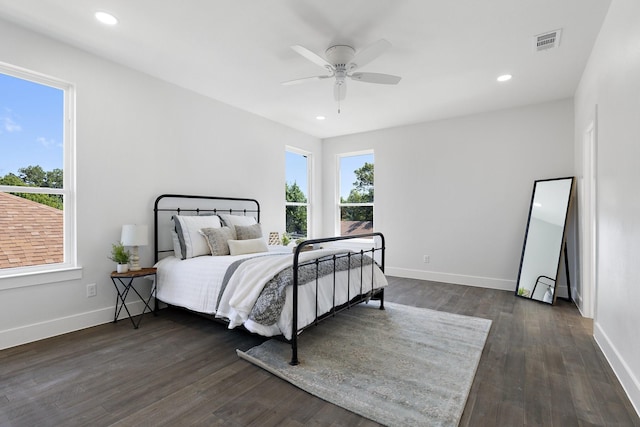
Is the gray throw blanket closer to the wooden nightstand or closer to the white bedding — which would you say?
the white bedding

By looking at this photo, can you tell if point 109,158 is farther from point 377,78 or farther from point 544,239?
point 544,239

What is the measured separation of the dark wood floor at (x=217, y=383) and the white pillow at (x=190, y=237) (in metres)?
0.77

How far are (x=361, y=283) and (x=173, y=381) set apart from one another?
6.23ft

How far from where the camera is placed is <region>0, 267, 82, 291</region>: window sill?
2648 millimetres

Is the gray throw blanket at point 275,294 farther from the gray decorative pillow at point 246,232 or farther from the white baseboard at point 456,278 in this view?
the white baseboard at point 456,278

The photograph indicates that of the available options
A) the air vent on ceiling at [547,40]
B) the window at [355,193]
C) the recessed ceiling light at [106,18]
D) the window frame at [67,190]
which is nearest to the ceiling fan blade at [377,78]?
the air vent on ceiling at [547,40]

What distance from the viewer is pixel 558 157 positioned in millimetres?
4402

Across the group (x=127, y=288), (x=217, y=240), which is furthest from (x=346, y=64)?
(x=127, y=288)

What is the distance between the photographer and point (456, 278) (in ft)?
16.8

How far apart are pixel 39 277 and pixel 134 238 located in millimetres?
792

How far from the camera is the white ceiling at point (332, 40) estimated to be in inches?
95.6

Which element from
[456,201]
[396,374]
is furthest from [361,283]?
[456,201]

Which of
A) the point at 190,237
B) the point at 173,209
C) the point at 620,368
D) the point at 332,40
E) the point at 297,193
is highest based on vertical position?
the point at 332,40

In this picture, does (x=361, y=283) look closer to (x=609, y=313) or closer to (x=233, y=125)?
(x=609, y=313)
